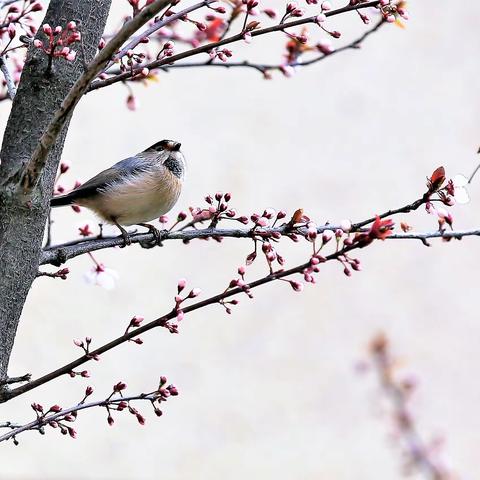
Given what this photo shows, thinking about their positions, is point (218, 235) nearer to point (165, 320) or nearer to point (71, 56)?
point (165, 320)

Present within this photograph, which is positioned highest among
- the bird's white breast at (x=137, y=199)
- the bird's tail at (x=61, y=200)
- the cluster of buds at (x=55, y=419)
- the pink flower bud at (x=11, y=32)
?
the bird's white breast at (x=137, y=199)

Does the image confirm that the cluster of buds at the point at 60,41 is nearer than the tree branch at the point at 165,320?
No

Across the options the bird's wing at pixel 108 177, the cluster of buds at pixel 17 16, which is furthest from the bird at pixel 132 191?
the cluster of buds at pixel 17 16

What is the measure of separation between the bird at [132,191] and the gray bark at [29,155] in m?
0.95

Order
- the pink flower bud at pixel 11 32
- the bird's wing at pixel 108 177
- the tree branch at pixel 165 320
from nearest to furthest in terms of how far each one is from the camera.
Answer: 1. the tree branch at pixel 165 320
2. the pink flower bud at pixel 11 32
3. the bird's wing at pixel 108 177

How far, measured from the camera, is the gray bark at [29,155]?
61.7 inches

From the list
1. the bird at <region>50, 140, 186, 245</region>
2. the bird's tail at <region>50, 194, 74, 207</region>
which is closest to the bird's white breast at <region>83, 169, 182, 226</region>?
the bird at <region>50, 140, 186, 245</region>

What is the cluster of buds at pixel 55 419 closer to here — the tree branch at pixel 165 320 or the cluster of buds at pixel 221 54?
the tree branch at pixel 165 320

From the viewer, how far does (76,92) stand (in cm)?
131

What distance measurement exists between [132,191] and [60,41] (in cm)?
131

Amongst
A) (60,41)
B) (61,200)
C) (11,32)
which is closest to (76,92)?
(60,41)

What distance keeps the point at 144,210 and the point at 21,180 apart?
4.44 ft

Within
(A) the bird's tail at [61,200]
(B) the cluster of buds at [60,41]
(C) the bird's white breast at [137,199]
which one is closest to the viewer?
(B) the cluster of buds at [60,41]

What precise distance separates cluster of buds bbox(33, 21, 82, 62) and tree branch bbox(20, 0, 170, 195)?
0.82ft
